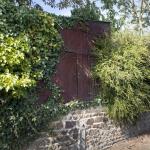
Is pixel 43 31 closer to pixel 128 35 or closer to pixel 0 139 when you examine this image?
pixel 0 139

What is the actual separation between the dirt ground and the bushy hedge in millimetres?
2854

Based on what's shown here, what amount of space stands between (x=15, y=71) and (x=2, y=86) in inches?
25.1

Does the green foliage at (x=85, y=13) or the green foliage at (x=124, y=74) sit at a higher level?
the green foliage at (x=85, y=13)

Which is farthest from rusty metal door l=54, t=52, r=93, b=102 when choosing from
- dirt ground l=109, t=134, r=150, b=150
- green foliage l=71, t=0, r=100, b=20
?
dirt ground l=109, t=134, r=150, b=150

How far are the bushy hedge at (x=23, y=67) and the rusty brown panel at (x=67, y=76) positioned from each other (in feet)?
1.70

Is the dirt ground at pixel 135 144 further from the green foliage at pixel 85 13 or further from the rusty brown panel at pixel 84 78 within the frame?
the green foliage at pixel 85 13

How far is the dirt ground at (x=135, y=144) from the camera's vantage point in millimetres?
10617

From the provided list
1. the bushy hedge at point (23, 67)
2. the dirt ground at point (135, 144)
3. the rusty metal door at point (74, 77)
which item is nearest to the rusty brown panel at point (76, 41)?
the rusty metal door at point (74, 77)

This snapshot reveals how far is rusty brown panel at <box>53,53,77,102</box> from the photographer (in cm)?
945

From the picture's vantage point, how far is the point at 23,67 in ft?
24.9

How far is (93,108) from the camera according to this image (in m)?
10.3

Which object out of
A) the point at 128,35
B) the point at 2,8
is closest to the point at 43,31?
the point at 2,8

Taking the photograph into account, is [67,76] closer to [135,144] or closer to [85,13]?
[85,13]

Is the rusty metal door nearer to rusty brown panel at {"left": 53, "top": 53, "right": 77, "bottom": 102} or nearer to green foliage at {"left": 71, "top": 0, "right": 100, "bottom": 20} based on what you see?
rusty brown panel at {"left": 53, "top": 53, "right": 77, "bottom": 102}
